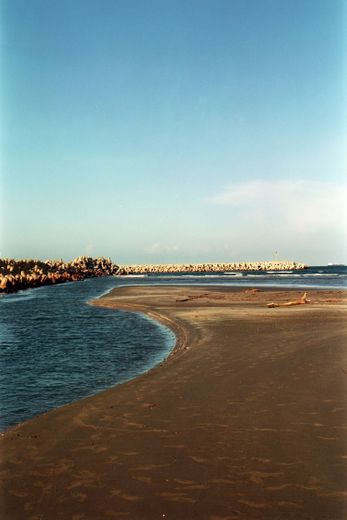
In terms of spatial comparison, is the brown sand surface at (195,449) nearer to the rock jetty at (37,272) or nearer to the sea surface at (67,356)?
the sea surface at (67,356)

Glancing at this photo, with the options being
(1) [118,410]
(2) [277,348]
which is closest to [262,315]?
(2) [277,348]

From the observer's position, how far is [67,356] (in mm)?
15367

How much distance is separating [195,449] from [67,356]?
380 inches

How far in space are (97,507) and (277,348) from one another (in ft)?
33.7

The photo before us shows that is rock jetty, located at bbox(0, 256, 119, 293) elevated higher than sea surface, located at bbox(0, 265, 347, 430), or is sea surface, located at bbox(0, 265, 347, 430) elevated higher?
rock jetty, located at bbox(0, 256, 119, 293)

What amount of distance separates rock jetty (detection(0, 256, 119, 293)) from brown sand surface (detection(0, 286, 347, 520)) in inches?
2120

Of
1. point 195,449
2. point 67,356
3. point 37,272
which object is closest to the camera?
point 195,449

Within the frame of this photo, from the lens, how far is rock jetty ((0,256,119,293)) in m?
64.5

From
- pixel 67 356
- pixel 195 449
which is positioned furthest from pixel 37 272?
pixel 195 449

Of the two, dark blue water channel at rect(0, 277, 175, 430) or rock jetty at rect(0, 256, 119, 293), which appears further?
rock jetty at rect(0, 256, 119, 293)

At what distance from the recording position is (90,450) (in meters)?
6.74

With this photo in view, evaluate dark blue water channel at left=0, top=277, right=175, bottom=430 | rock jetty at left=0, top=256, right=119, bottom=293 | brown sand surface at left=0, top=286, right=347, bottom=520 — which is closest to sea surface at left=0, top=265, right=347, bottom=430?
dark blue water channel at left=0, top=277, right=175, bottom=430

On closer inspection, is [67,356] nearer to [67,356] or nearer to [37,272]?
[67,356]

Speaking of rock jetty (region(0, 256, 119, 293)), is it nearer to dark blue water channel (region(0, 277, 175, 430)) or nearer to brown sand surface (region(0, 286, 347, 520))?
dark blue water channel (region(0, 277, 175, 430))
